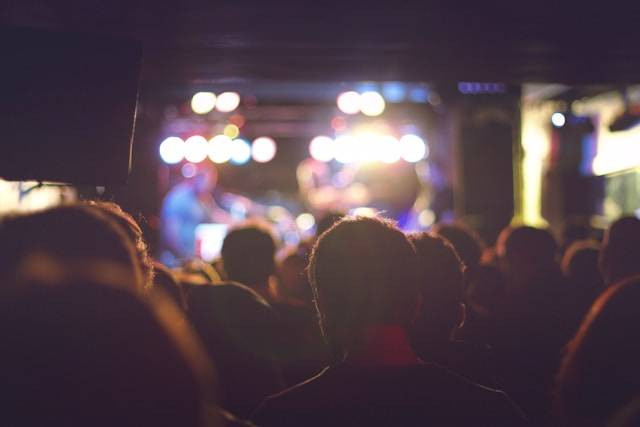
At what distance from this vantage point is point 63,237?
1.54m

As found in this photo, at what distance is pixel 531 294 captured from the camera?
4.02 m

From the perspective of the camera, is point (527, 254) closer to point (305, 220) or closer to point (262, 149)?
point (262, 149)

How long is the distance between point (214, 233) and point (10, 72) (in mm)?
10630

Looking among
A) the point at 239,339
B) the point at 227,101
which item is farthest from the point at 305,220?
the point at 239,339

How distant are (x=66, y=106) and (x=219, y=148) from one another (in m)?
9.11

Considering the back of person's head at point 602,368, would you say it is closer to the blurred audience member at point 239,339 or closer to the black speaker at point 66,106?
the blurred audience member at point 239,339

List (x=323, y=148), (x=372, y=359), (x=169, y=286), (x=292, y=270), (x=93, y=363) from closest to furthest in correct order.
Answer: (x=93, y=363) < (x=372, y=359) < (x=169, y=286) < (x=292, y=270) < (x=323, y=148)

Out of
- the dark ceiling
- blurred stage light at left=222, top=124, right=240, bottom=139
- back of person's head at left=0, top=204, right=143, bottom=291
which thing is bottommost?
back of person's head at left=0, top=204, right=143, bottom=291

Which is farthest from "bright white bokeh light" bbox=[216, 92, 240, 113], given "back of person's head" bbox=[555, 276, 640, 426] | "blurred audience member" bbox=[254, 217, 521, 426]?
"back of person's head" bbox=[555, 276, 640, 426]

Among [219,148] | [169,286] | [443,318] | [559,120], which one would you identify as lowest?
[443,318]

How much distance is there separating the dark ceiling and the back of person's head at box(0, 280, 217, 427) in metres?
3.07

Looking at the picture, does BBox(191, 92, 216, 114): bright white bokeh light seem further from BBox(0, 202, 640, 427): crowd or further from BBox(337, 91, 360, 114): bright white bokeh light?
BBox(0, 202, 640, 427): crowd

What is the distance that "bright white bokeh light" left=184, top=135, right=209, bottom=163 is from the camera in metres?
12.3

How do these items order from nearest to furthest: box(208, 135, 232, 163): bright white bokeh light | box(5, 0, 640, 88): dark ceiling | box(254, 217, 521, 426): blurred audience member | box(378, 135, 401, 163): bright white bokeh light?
box(254, 217, 521, 426): blurred audience member < box(5, 0, 640, 88): dark ceiling < box(378, 135, 401, 163): bright white bokeh light < box(208, 135, 232, 163): bright white bokeh light
